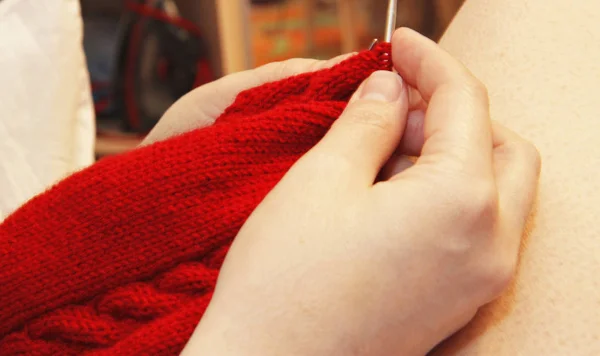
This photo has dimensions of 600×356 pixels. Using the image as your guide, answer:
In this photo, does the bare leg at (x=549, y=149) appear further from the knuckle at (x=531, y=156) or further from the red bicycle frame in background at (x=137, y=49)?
the red bicycle frame in background at (x=137, y=49)

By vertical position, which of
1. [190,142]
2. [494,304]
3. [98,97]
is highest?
[190,142]

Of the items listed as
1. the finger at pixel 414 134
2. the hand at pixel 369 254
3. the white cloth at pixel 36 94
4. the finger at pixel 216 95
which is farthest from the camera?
the white cloth at pixel 36 94

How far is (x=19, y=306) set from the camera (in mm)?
453

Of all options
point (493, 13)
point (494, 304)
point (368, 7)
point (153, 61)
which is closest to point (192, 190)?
point (494, 304)

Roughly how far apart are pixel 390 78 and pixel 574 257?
7.4 inches

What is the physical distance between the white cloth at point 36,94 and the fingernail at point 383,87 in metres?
0.50

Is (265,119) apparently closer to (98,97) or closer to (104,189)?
(104,189)

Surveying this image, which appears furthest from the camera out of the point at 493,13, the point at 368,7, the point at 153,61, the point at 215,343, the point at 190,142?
the point at 368,7

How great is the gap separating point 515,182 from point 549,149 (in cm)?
8

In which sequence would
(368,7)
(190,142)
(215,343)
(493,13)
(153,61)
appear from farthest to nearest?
(368,7)
(153,61)
(493,13)
(190,142)
(215,343)

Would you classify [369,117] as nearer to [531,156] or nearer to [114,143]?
[531,156]

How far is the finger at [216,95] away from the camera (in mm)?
582

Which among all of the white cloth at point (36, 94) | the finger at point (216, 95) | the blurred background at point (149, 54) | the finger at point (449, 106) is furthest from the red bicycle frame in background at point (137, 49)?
the finger at point (449, 106)

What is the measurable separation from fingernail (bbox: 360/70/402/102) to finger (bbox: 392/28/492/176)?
2cm
